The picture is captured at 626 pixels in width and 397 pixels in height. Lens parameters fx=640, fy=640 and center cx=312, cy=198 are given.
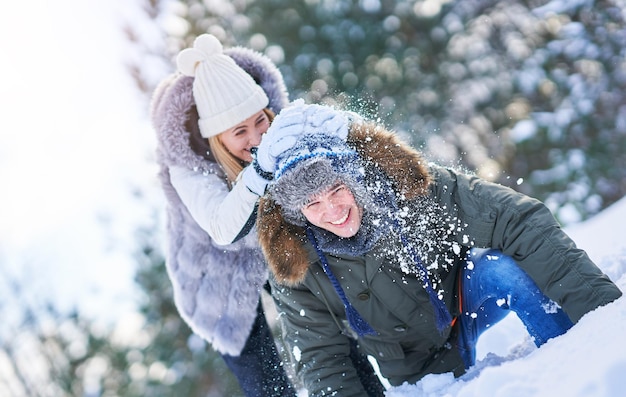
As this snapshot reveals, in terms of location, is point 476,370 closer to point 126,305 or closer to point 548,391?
point 548,391

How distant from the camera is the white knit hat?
278cm

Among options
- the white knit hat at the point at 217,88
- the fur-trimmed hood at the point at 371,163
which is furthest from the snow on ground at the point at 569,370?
the white knit hat at the point at 217,88

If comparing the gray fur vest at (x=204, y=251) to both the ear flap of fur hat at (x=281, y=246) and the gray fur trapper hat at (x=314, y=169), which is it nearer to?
the ear flap of fur hat at (x=281, y=246)

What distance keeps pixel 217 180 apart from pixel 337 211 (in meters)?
0.81

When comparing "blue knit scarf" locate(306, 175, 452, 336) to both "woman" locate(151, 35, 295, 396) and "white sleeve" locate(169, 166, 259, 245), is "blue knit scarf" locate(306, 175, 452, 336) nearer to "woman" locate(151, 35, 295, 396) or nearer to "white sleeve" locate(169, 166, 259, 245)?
"white sleeve" locate(169, 166, 259, 245)

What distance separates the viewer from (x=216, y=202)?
256 centimetres

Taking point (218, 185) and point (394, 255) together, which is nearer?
point (394, 255)

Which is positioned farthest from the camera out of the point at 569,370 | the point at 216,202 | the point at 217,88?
the point at 217,88

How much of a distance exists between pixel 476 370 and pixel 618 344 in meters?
0.98

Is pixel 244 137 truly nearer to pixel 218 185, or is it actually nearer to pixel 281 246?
pixel 218 185

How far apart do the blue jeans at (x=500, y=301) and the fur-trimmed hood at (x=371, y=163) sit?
1.09 feet

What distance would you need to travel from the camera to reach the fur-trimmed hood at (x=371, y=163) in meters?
2.05

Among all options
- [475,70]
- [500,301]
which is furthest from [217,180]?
[475,70]

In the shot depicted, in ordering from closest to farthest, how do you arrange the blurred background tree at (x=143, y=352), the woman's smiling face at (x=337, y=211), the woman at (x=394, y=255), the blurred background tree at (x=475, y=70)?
the woman at (x=394, y=255) < the woman's smiling face at (x=337, y=211) < the blurred background tree at (x=475, y=70) < the blurred background tree at (x=143, y=352)
